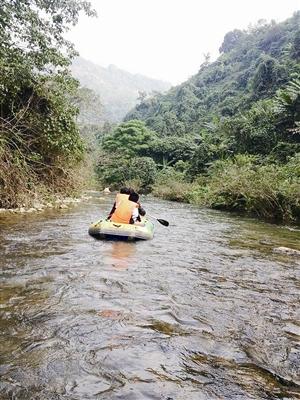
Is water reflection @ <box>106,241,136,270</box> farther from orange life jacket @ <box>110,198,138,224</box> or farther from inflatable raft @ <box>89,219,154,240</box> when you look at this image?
orange life jacket @ <box>110,198,138,224</box>

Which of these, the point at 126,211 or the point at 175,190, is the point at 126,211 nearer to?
the point at 126,211

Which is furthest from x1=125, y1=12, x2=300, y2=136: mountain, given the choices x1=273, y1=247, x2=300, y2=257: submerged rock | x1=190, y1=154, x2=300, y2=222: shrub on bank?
x1=273, y1=247, x2=300, y2=257: submerged rock

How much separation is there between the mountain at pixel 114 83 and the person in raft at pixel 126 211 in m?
107

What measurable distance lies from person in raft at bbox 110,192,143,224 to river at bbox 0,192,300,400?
89 cm

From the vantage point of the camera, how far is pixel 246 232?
384 inches

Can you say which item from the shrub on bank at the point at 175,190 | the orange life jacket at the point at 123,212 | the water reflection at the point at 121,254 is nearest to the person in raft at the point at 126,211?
the orange life jacket at the point at 123,212

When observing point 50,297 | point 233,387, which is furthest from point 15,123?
point 233,387

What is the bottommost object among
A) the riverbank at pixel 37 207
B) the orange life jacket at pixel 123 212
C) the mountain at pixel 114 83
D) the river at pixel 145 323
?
the river at pixel 145 323

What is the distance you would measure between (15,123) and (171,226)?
16.2 ft

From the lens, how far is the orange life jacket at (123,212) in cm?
760

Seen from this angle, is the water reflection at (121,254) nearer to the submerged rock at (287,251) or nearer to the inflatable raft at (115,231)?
the inflatable raft at (115,231)

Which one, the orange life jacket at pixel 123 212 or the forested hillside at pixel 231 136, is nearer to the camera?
the orange life jacket at pixel 123 212

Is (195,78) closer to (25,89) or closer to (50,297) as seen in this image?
(25,89)

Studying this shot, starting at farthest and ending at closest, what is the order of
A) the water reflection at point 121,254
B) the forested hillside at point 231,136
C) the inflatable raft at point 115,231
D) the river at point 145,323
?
the forested hillside at point 231,136 < the inflatable raft at point 115,231 < the water reflection at point 121,254 < the river at point 145,323
